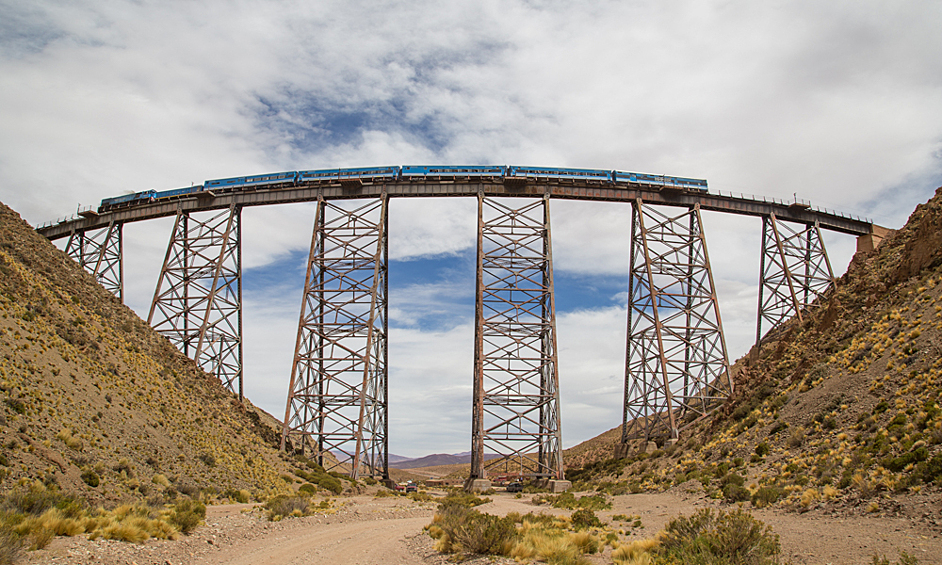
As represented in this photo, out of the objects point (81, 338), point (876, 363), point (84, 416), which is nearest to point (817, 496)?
point (876, 363)

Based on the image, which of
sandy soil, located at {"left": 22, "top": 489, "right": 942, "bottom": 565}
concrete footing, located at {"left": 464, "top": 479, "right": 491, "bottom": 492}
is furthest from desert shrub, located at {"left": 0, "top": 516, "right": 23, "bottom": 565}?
concrete footing, located at {"left": 464, "top": 479, "right": 491, "bottom": 492}

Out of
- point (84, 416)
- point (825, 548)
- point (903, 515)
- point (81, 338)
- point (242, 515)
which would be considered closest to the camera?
point (825, 548)

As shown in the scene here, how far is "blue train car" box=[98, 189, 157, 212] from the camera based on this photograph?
1296 inches

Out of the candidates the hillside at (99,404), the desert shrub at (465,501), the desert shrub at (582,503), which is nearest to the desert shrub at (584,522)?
the desert shrub at (465,501)

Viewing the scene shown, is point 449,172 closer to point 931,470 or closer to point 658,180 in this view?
point 658,180

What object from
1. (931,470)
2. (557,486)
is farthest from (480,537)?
(557,486)

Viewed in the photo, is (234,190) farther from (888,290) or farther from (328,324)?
(888,290)

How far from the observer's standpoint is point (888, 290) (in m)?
20.2

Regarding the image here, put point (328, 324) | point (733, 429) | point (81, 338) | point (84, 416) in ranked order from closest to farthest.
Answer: point (84, 416), point (81, 338), point (733, 429), point (328, 324)

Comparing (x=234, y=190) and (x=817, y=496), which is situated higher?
(x=234, y=190)

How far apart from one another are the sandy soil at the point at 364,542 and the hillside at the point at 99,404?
289 centimetres

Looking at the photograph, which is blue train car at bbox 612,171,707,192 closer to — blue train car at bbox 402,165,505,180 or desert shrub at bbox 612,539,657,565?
blue train car at bbox 402,165,505,180

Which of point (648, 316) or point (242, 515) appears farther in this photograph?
point (648, 316)

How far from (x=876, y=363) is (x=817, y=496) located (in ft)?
22.6
